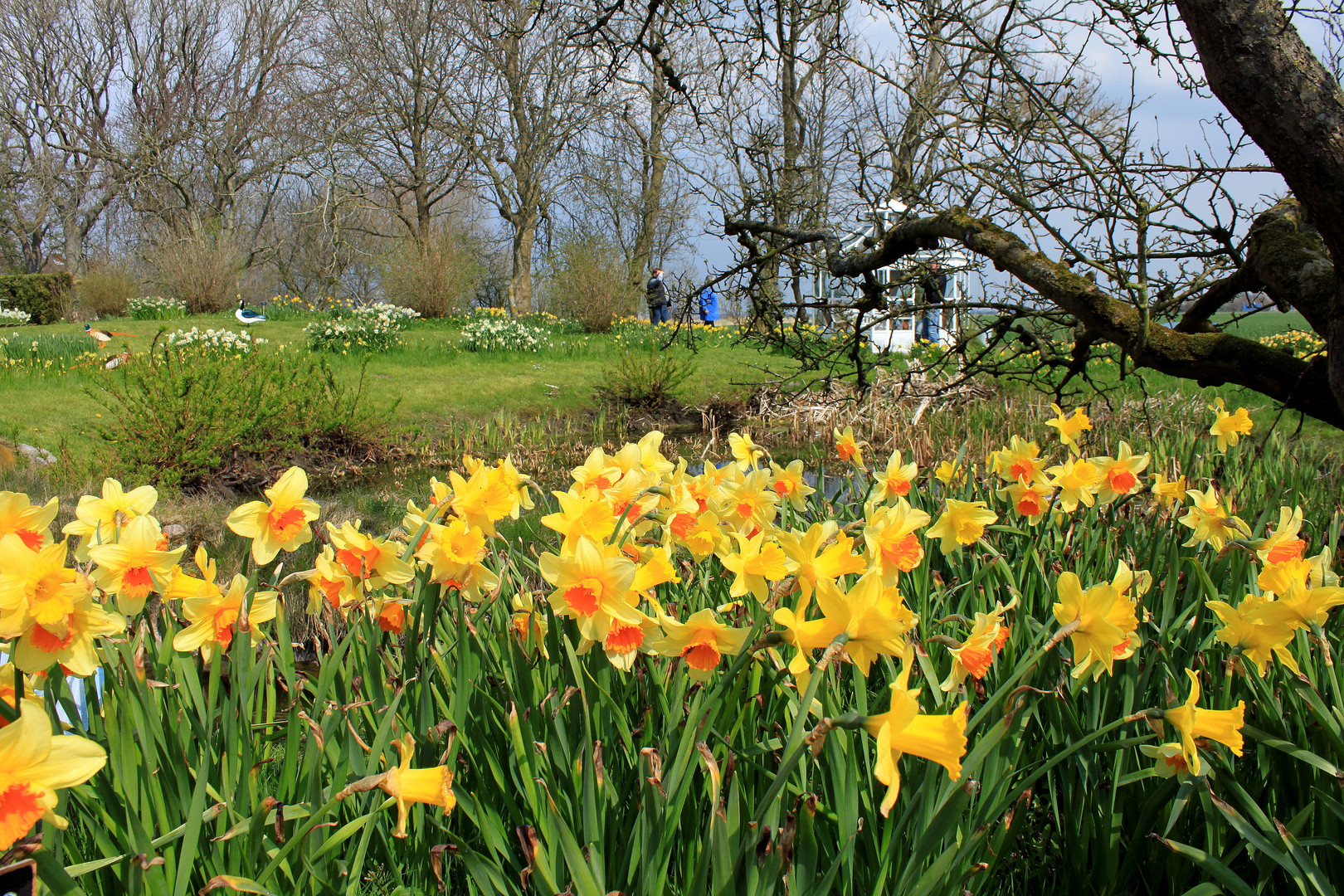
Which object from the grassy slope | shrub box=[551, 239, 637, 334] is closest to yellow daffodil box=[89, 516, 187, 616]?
the grassy slope

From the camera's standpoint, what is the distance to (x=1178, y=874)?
1.22m

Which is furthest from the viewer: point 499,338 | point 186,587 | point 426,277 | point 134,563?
point 426,277

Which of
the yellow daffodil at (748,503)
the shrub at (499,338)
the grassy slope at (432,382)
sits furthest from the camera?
the shrub at (499,338)

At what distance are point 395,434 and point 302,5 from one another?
18412 mm

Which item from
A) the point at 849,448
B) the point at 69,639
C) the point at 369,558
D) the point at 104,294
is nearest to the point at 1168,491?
the point at 849,448

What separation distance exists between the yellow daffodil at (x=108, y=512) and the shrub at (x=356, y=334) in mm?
9285

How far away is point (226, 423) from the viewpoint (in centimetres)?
527

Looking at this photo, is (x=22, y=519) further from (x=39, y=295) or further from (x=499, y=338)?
(x=39, y=295)

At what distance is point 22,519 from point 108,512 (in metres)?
0.27

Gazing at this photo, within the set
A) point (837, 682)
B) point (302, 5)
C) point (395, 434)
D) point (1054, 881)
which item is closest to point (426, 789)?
point (837, 682)

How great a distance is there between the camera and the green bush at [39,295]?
15.2m

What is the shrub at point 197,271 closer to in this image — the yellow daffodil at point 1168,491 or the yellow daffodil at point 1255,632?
the yellow daffodil at point 1168,491

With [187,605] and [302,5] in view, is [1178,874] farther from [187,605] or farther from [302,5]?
[302,5]

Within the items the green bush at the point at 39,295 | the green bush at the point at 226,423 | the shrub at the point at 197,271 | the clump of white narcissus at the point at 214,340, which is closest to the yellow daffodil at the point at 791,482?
the green bush at the point at 226,423
